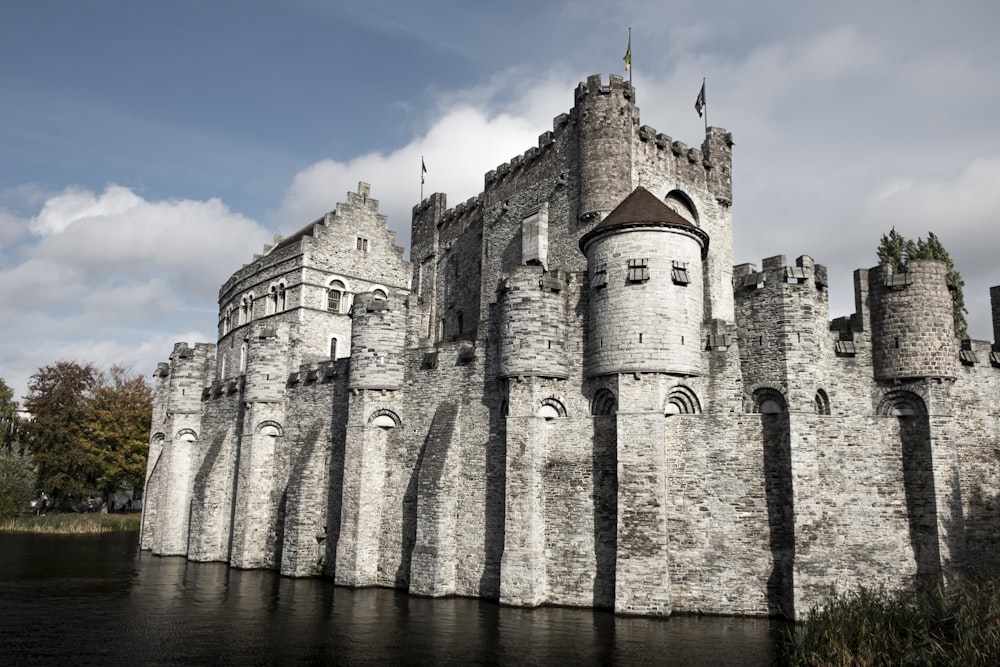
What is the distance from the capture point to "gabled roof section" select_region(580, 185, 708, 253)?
856 inches

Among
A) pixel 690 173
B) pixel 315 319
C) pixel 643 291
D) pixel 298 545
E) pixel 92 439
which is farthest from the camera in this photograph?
pixel 92 439

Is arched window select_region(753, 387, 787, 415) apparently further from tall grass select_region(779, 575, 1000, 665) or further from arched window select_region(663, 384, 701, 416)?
tall grass select_region(779, 575, 1000, 665)

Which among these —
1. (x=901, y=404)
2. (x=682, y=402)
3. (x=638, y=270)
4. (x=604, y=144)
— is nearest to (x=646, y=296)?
(x=638, y=270)

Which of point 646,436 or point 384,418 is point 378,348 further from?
point 646,436

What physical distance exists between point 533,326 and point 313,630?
1020 cm

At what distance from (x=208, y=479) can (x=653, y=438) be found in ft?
69.1

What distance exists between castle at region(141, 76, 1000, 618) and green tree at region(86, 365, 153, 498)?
2929cm

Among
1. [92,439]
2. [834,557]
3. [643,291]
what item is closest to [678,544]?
[834,557]

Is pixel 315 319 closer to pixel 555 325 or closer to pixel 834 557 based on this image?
pixel 555 325

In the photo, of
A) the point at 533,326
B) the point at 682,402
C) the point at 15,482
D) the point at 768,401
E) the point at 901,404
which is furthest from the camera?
the point at 15,482

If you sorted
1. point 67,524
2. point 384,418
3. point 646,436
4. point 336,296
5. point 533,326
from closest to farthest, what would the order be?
point 646,436
point 533,326
point 384,418
point 336,296
point 67,524

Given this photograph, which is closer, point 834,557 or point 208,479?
point 834,557

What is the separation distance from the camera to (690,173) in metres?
31.6

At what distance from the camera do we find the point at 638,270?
70.7 feet
